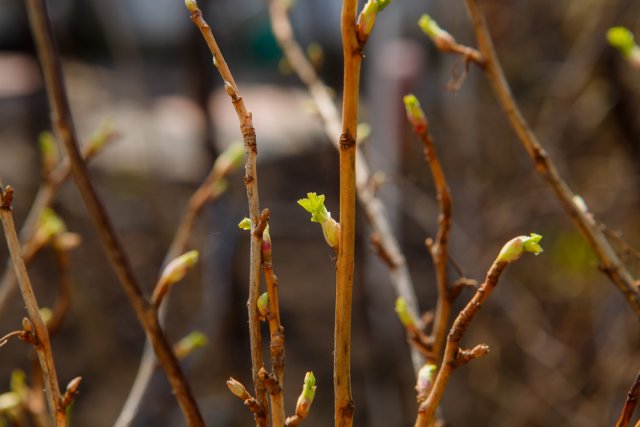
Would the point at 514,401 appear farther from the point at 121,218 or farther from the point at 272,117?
the point at 272,117

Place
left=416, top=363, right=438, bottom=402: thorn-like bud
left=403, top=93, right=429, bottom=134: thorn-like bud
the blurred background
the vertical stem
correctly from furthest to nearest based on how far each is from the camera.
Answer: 1. the blurred background
2. left=403, top=93, right=429, bottom=134: thorn-like bud
3. left=416, top=363, right=438, bottom=402: thorn-like bud
4. the vertical stem

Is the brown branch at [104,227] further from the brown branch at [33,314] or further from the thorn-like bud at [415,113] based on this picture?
the thorn-like bud at [415,113]

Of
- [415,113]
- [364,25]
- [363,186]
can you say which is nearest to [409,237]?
[363,186]

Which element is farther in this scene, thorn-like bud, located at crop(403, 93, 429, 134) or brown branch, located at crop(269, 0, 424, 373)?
brown branch, located at crop(269, 0, 424, 373)

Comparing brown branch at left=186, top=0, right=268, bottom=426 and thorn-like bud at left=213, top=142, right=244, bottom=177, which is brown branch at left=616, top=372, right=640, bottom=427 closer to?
brown branch at left=186, top=0, right=268, bottom=426

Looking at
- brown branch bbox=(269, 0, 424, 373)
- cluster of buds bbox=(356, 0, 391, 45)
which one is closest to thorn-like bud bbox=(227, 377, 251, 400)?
cluster of buds bbox=(356, 0, 391, 45)

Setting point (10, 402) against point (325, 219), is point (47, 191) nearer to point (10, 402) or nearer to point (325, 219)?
point (10, 402)

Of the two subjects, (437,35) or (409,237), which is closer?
(437,35)
